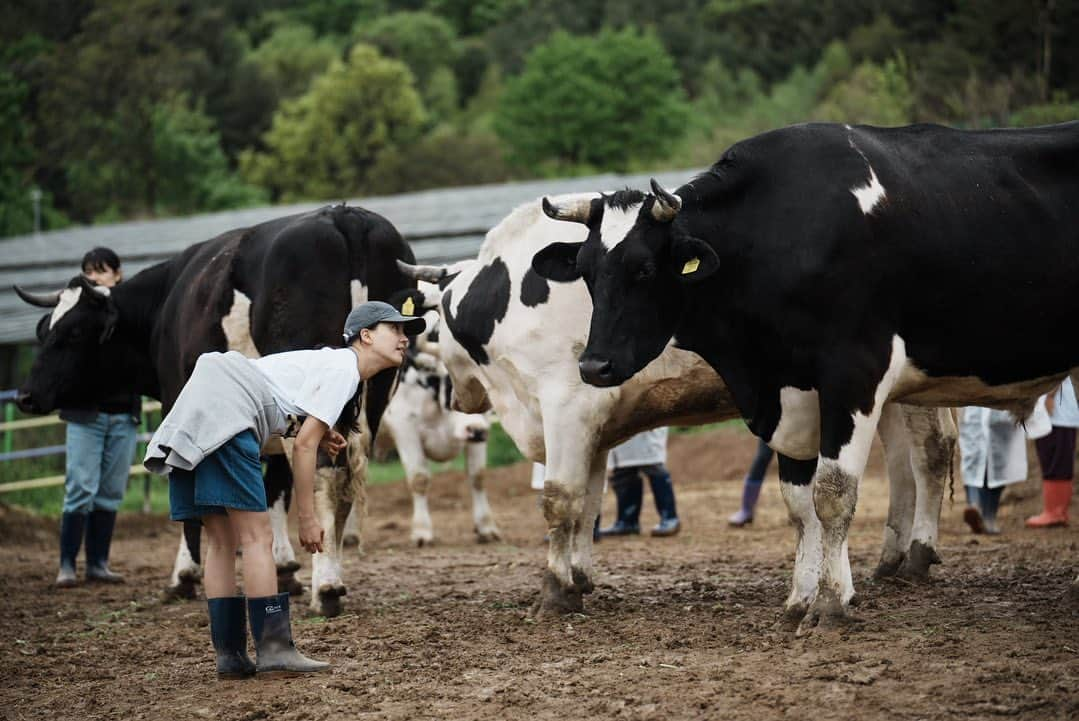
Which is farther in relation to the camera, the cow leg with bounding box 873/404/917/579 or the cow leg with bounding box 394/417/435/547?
the cow leg with bounding box 394/417/435/547

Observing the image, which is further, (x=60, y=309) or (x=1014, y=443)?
(x=1014, y=443)

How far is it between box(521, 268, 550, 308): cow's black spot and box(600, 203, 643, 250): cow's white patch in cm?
101

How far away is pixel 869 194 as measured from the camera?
623cm

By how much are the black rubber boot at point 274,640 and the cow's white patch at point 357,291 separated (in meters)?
2.68

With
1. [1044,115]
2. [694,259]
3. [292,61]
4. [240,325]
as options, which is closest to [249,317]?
[240,325]

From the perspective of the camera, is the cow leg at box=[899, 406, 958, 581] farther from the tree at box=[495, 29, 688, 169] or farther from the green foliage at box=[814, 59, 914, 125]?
the tree at box=[495, 29, 688, 169]

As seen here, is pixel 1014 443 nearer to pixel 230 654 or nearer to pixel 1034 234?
pixel 1034 234

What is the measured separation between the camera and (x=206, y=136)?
54.3 meters

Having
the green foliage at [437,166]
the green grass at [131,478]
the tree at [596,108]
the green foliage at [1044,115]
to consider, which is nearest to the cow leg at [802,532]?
the green grass at [131,478]

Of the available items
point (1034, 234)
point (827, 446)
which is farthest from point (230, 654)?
point (1034, 234)

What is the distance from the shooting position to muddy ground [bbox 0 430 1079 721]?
5031 millimetres

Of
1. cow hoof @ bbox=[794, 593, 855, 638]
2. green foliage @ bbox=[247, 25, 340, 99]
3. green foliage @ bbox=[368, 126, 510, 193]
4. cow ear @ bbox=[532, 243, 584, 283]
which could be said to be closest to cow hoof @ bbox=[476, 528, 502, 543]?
cow ear @ bbox=[532, 243, 584, 283]

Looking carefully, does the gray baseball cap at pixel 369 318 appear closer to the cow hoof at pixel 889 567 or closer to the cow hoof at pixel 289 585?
the cow hoof at pixel 289 585

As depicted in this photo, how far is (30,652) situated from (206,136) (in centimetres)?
4944
